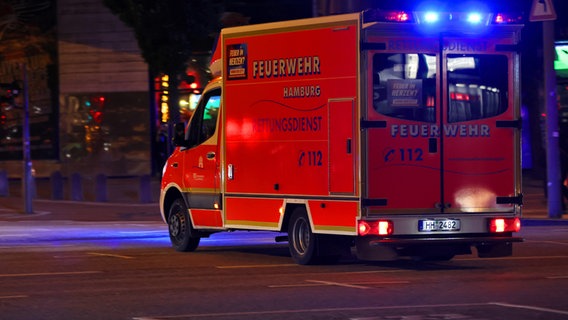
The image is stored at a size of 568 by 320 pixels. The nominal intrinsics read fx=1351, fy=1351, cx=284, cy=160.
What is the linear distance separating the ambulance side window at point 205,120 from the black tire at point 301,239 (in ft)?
7.55

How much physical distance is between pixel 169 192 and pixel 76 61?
73.4 feet

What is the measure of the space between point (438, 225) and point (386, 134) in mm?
1222

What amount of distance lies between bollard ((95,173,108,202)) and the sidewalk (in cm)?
31

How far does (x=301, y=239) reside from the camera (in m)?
16.4

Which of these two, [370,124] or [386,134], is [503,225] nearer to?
[386,134]

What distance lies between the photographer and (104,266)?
1653cm

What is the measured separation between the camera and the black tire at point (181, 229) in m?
18.8

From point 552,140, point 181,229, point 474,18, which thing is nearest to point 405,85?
point 474,18

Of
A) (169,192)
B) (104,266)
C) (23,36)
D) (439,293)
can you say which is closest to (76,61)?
(23,36)

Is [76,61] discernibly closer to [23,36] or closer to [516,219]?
[23,36]

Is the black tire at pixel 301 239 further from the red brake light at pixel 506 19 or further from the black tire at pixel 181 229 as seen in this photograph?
the red brake light at pixel 506 19

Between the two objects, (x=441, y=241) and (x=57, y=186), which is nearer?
(x=441, y=241)

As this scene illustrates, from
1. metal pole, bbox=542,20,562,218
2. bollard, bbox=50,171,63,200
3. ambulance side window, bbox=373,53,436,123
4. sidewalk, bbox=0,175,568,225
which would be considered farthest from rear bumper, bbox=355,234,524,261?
bollard, bbox=50,171,63,200

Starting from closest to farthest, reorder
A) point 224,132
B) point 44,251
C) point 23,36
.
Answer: point 224,132 → point 44,251 → point 23,36
